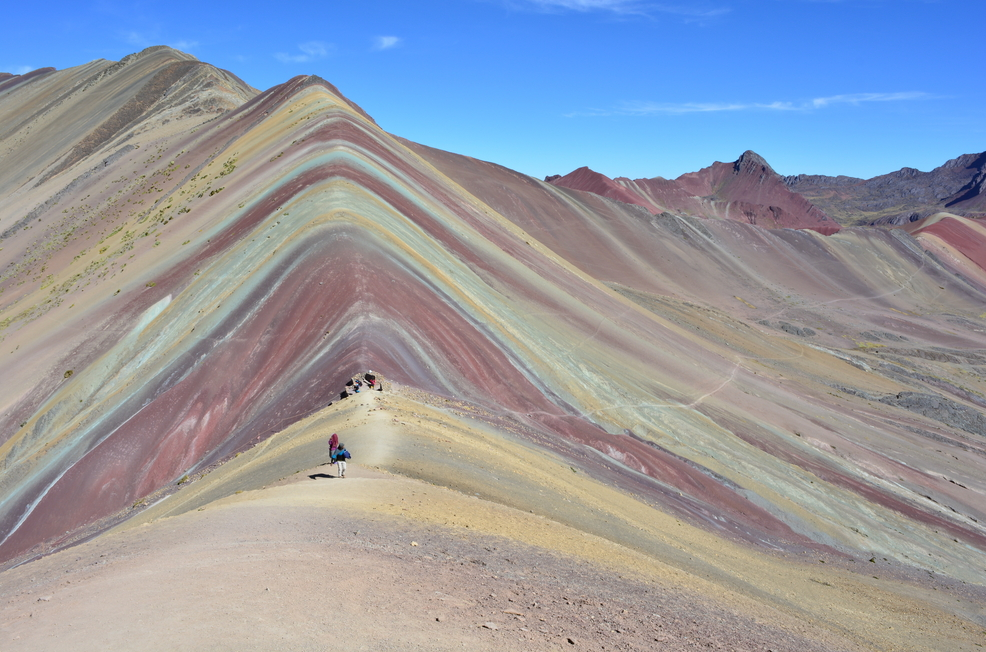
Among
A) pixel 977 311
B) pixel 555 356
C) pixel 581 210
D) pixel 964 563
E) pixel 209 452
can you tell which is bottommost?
pixel 964 563

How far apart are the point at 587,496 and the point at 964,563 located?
1504cm

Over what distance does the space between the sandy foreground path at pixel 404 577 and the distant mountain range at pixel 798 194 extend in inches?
3410

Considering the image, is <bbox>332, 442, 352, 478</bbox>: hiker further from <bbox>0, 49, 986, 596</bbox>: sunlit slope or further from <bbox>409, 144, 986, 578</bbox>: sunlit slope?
<bbox>409, 144, 986, 578</bbox>: sunlit slope

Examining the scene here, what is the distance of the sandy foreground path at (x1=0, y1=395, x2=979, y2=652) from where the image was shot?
24.5 ft

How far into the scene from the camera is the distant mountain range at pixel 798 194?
372 ft

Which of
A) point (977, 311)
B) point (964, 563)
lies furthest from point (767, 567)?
point (977, 311)

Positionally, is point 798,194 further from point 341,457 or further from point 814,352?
point 341,457

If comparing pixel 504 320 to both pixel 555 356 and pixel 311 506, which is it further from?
pixel 311 506

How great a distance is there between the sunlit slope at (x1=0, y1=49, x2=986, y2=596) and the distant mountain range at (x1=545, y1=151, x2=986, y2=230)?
200 feet

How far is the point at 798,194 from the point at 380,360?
137m

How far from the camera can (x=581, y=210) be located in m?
74.2

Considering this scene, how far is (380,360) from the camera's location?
19344 mm

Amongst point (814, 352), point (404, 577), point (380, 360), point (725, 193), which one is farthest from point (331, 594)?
point (725, 193)

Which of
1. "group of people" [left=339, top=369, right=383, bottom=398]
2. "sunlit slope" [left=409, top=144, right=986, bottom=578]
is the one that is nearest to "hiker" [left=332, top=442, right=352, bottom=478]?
"group of people" [left=339, top=369, right=383, bottom=398]
